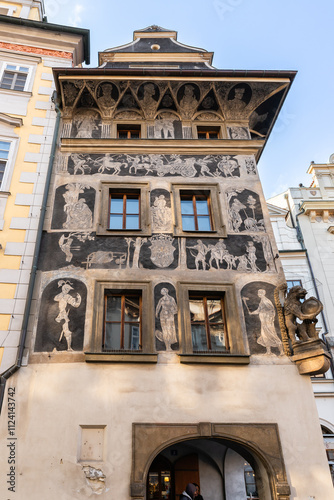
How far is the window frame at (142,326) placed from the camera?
8.44m

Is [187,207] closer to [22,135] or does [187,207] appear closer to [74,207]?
[74,207]

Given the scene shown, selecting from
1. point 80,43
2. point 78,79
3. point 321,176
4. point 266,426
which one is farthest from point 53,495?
point 321,176

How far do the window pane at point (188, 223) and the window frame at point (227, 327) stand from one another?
Answer: 1749mm

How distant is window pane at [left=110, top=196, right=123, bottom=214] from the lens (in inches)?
434

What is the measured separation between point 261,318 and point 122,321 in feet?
10.1

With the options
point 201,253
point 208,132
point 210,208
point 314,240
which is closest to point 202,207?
point 210,208

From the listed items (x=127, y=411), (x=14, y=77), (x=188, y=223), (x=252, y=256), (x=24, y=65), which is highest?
(x=24, y=65)

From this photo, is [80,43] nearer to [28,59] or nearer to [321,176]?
[28,59]

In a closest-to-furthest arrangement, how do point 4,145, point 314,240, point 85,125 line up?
1. point 4,145
2. point 85,125
3. point 314,240

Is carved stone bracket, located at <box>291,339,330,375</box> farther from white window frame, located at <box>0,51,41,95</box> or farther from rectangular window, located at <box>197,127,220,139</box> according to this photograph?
white window frame, located at <box>0,51,41,95</box>

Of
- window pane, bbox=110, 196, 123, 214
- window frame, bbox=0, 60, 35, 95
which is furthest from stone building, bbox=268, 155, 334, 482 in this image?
window frame, bbox=0, 60, 35, 95

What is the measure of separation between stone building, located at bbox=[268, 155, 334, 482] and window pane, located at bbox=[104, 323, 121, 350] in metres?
7.94

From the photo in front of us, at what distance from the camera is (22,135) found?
1176 cm

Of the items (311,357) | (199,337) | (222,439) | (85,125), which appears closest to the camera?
(222,439)
